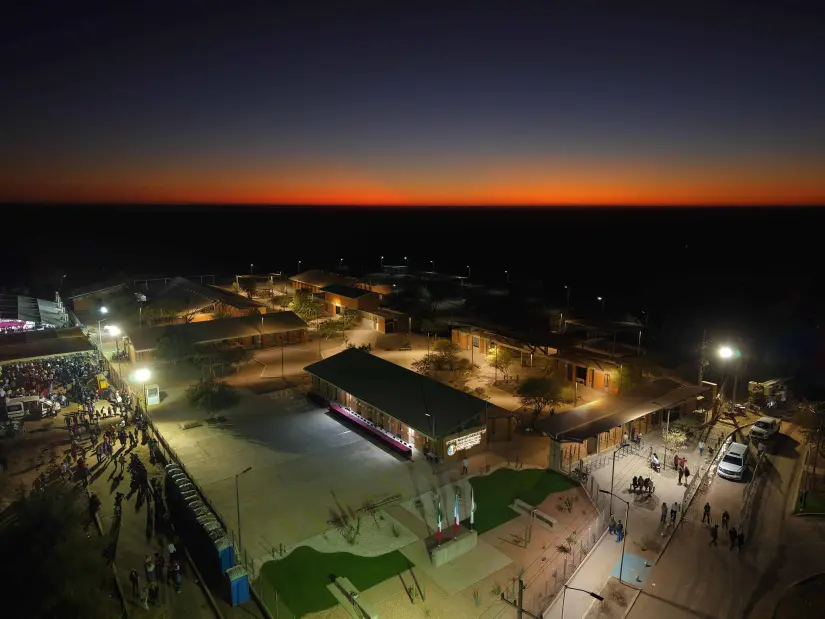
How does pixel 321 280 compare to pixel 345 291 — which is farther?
pixel 321 280

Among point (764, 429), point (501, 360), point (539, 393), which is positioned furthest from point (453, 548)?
point (501, 360)

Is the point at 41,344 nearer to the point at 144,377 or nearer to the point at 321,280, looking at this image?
the point at 144,377

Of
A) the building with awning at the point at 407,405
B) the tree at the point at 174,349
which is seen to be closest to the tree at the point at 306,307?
the tree at the point at 174,349

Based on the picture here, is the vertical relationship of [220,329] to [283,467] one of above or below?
above

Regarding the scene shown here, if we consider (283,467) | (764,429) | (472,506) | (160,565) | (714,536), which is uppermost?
(764,429)

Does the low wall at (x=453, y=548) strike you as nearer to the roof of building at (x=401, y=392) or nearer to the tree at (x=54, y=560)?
the roof of building at (x=401, y=392)

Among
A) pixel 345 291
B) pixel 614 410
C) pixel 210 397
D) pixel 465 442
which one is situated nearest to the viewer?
pixel 465 442
